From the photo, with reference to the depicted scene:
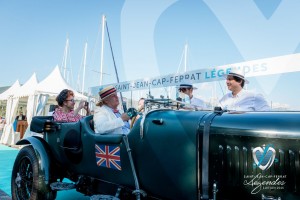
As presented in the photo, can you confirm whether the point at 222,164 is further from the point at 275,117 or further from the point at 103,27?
the point at 103,27

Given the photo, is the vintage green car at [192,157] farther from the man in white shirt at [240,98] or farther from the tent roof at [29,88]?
the tent roof at [29,88]

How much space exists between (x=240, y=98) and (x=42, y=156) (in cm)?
235

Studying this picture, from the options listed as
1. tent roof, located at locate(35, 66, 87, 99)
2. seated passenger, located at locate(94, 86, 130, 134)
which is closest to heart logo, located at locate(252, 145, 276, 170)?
seated passenger, located at locate(94, 86, 130, 134)

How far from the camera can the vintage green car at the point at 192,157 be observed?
4.71 ft

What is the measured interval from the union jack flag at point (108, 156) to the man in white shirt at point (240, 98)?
121cm

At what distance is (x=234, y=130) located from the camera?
1.57 m

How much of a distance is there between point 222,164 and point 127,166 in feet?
2.70

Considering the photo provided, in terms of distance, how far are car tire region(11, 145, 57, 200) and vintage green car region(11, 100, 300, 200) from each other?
21 cm

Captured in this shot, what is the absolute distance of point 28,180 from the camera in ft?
9.89

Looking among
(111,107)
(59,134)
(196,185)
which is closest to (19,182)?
(59,134)

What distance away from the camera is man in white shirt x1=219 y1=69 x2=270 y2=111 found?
2.78 metres

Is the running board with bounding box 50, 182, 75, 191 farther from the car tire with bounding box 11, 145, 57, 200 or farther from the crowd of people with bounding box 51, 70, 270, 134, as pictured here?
the crowd of people with bounding box 51, 70, 270, 134

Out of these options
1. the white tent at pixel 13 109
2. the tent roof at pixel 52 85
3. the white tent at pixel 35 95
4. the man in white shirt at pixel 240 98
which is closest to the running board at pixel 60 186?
the man in white shirt at pixel 240 98

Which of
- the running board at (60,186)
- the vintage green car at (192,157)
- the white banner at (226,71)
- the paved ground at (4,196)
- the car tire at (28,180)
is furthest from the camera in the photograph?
the white banner at (226,71)
